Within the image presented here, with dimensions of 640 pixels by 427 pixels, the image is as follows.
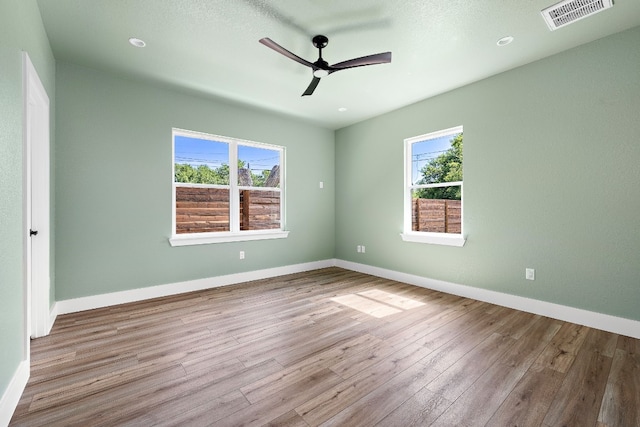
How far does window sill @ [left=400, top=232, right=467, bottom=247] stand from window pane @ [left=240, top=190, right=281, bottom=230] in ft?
6.96

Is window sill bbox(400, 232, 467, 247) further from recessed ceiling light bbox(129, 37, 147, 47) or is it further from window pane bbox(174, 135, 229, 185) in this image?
recessed ceiling light bbox(129, 37, 147, 47)

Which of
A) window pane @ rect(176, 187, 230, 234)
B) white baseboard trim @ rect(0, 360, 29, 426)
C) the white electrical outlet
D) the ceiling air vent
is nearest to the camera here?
white baseboard trim @ rect(0, 360, 29, 426)

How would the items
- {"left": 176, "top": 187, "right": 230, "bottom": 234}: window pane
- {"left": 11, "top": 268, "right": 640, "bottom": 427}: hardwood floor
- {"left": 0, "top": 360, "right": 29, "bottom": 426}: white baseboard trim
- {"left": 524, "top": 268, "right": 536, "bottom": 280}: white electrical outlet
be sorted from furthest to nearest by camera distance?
{"left": 176, "top": 187, "right": 230, "bottom": 234}: window pane, {"left": 524, "top": 268, "right": 536, "bottom": 280}: white electrical outlet, {"left": 11, "top": 268, "right": 640, "bottom": 427}: hardwood floor, {"left": 0, "top": 360, "right": 29, "bottom": 426}: white baseboard trim

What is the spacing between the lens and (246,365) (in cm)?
206

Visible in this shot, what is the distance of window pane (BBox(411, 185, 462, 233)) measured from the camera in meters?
3.88

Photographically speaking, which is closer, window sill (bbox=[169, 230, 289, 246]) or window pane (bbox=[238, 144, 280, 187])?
window sill (bbox=[169, 230, 289, 246])

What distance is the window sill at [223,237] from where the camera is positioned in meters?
3.82

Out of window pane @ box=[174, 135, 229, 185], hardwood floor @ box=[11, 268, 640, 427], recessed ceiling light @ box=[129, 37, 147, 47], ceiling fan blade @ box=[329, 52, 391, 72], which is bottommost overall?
hardwood floor @ box=[11, 268, 640, 427]

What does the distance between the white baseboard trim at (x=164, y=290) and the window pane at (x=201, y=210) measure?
72cm

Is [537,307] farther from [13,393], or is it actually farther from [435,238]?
[13,393]

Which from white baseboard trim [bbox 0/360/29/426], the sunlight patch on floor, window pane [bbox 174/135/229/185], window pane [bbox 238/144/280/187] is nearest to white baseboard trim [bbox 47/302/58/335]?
white baseboard trim [bbox 0/360/29/426]

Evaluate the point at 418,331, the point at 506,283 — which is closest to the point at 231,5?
the point at 418,331

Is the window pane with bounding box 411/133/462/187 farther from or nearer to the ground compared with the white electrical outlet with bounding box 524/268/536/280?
farther from the ground

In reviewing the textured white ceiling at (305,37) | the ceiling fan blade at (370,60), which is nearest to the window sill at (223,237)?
the textured white ceiling at (305,37)
